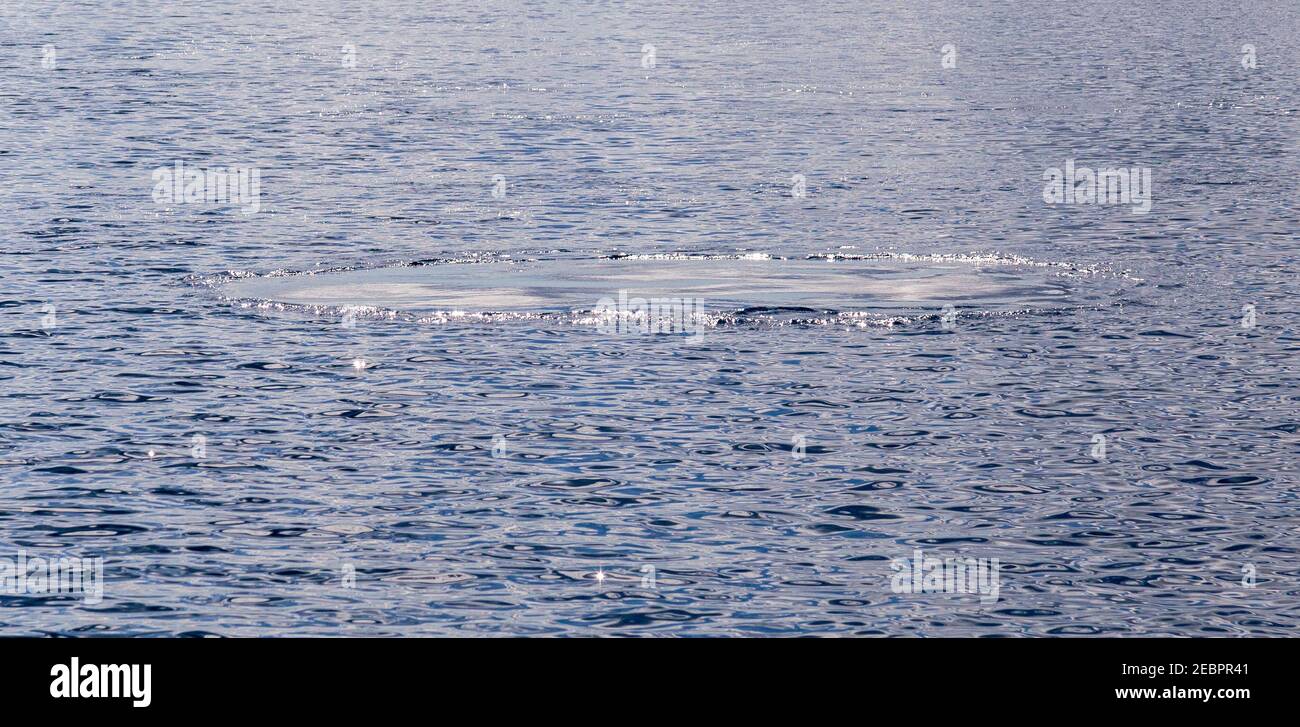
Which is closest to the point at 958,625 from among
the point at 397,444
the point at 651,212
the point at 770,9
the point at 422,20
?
the point at 397,444

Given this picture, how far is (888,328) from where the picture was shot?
2083 cm

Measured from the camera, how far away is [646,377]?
61.3 feet

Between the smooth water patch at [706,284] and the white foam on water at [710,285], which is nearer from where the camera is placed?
the white foam on water at [710,285]

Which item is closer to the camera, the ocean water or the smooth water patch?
the ocean water

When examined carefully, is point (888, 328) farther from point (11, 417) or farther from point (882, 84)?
point (882, 84)

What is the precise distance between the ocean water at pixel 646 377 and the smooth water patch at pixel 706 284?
0.08 metres

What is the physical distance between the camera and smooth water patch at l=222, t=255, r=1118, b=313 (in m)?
22.1

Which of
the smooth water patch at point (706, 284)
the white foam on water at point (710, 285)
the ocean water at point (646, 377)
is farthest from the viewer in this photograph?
the smooth water patch at point (706, 284)

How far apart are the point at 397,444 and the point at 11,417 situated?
295cm

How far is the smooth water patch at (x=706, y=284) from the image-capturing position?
22.1 metres

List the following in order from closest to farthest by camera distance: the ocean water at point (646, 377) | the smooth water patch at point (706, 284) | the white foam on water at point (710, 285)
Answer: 1. the ocean water at point (646, 377)
2. the white foam on water at point (710, 285)
3. the smooth water patch at point (706, 284)

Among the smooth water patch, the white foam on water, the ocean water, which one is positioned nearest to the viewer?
the ocean water

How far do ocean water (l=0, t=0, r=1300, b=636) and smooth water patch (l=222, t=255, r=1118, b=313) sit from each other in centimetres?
8

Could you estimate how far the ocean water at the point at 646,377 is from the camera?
1310cm
